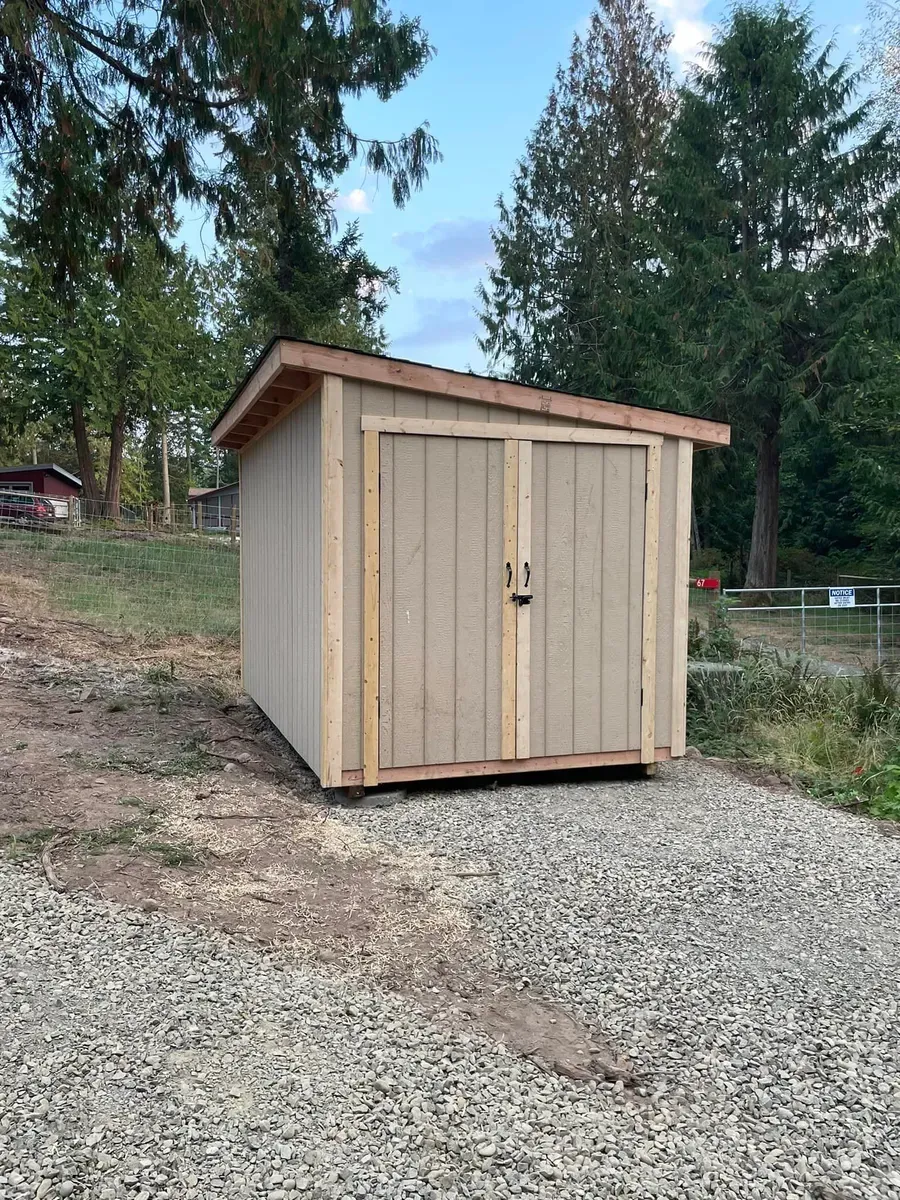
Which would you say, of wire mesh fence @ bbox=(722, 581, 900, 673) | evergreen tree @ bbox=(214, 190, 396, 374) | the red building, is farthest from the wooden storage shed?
the red building

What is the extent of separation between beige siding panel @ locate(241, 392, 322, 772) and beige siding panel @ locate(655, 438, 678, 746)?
1806 millimetres

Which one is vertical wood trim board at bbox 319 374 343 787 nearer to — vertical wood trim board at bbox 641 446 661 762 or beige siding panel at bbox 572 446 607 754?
beige siding panel at bbox 572 446 607 754

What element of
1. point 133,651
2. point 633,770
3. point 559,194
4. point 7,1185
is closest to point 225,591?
point 133,651

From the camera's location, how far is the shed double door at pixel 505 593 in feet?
13.1

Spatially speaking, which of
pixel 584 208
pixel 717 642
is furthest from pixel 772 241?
pixel 717 642

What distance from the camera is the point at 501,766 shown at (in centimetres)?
426

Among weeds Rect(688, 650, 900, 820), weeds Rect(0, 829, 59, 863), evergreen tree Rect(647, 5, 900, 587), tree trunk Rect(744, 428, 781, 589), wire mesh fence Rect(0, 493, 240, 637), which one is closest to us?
A: weeds Rect(0, 829, 59, 863)

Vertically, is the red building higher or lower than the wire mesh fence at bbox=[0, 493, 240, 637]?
higher

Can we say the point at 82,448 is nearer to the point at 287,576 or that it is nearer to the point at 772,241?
the point at 772,241

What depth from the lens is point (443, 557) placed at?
13.4ft

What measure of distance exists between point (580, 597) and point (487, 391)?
1.12 metres

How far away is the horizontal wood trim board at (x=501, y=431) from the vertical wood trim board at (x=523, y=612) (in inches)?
3.2

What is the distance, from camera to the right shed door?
4.25 metres

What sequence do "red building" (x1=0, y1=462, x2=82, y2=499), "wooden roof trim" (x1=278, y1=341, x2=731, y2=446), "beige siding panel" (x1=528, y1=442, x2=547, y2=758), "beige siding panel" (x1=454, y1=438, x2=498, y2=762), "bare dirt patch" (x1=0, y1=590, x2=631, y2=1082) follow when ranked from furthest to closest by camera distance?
"red building" (x1=0, y1=462, x2=82, y2=499) → "beige siding panel" (x1=528, y1=442, x2=547, y2=758) → "beige siding panel" (x1=454, y1=438, x2=498, y2=762) → "wooden roof trim" (x1=278, y1=341, x2=731, y2=446) → "bare dirt patch" (x1=0, y1=590, x2=631, y2=1082)
